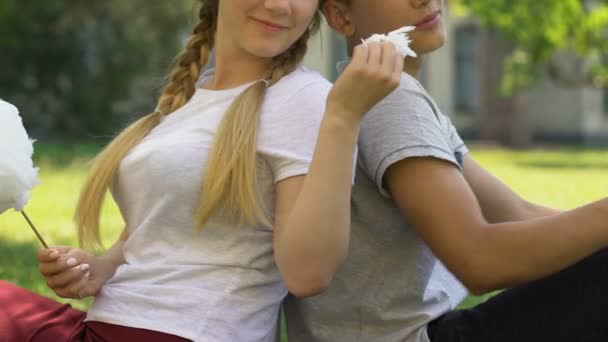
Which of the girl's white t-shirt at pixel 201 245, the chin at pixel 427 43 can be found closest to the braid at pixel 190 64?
the girl's white t-shirt at pixel 201 245

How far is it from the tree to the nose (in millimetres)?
25145

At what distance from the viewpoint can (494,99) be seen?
3534 centimetres

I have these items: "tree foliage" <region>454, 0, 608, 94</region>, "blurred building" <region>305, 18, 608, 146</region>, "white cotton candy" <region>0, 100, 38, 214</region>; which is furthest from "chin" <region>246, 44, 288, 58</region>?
"blurred building" <region>305, 18, 608, 146</region>

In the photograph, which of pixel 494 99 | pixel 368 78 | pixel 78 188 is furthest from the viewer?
pixel 494 99

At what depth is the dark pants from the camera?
2410 mm

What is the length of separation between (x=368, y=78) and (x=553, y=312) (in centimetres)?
67

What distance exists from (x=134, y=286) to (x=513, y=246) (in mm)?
824

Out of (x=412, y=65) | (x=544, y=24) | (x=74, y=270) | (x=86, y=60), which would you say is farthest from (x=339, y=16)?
(x=86, y=60)

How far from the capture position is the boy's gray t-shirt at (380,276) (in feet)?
8.43

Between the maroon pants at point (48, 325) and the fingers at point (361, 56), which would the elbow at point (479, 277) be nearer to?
the fingers at point (361, 56)

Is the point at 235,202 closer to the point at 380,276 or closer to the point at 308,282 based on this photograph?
the point at 308,282

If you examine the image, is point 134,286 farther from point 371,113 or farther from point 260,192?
point 371,113

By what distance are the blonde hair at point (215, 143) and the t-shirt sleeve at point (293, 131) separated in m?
0.03

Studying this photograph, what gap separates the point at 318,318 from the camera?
270 centimetres
